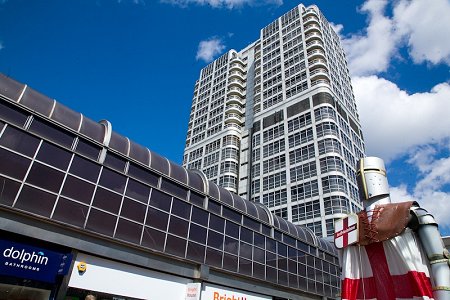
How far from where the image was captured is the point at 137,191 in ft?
49.2

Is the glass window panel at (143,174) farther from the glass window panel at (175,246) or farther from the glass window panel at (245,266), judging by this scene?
the glass window panel at (245,266)

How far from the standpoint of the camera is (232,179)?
5531cm

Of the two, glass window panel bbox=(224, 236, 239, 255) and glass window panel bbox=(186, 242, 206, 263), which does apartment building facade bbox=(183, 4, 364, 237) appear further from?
glass window panel bbox=(186, 242, 206, 263)

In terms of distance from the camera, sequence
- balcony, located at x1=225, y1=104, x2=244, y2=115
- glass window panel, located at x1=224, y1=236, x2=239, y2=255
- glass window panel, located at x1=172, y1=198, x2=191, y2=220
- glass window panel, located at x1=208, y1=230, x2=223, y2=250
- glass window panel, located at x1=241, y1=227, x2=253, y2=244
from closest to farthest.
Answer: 1. glass window panel, located at x1=172, y1=198, x2=191, y2=220
2. glass window panel, located at x1=208, y1=230, x2=223, y2=250
3. glass window panel, located at x1=224, y1=236, x2=239, y2=255
4. glass window panel, located at x1=241, y1=227, x2=253, y2=244
5. balcony, located at x1=225, y1=104, x2=244, y2=115

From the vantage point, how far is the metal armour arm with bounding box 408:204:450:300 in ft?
21.2

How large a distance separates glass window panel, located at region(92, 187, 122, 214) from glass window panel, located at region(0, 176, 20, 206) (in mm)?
2947

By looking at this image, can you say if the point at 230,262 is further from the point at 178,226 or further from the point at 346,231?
the point at 346,231

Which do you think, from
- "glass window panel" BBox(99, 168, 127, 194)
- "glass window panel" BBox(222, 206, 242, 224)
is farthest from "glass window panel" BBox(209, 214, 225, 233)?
"glass window panel" BBox(99, 168, 127, 194)

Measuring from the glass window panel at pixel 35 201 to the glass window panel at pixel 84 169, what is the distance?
1428 mm

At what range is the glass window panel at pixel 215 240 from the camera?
57.6 ft

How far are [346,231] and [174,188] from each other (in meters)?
10.5

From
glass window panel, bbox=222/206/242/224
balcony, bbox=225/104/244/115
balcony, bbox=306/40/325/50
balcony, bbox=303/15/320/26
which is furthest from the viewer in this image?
balcony, bbox=225/104/244/115

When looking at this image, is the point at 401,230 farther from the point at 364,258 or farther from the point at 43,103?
the point at 43,103

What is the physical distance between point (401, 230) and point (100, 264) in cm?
1105
